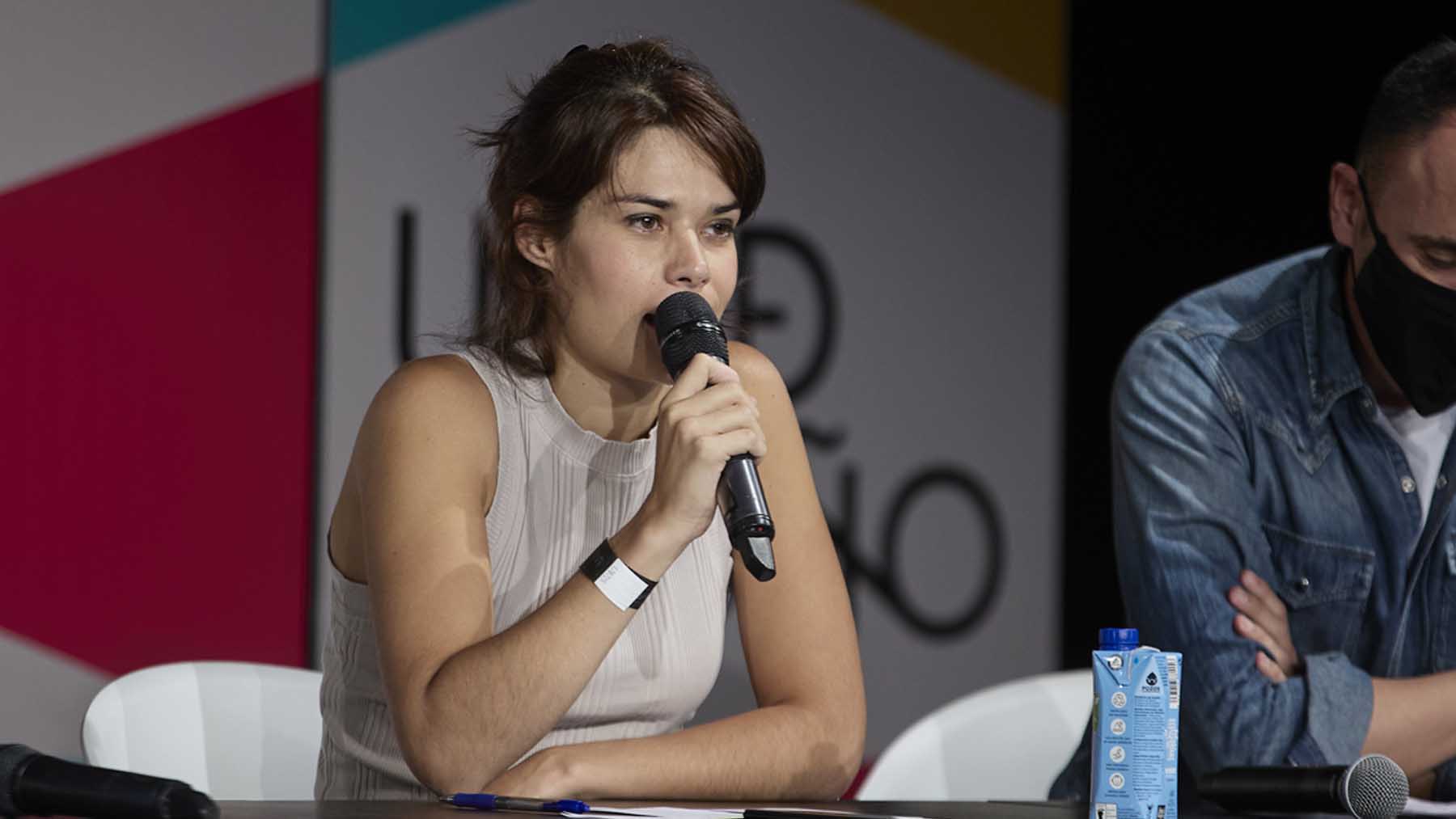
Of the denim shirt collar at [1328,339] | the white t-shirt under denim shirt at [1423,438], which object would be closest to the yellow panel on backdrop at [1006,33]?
the denim shirt collar at [1328,339]

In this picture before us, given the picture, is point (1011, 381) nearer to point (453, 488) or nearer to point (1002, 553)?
point (1002, 553)

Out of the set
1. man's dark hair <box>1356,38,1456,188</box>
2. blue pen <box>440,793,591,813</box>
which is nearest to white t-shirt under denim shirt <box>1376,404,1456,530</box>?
man's dark hair <box>1356,38,1456,188</box>

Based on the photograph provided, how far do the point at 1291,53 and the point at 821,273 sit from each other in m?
1.43

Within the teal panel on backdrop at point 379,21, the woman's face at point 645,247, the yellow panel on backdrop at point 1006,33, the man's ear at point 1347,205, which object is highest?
the yellow panel on backdrop at point 1006,33

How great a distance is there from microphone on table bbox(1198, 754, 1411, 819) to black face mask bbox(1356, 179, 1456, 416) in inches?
26.6

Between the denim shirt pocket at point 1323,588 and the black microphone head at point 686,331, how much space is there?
89 centimetres

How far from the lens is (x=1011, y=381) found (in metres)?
4.61

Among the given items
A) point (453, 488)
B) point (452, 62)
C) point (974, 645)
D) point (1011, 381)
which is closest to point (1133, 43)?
point (1011, 381)

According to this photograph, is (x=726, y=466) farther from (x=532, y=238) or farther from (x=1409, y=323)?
(x=1409, y=323)

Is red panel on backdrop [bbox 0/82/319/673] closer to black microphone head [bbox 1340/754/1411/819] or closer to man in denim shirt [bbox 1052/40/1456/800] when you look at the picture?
man in denim shirt [bbox 1052/40/1456/800]

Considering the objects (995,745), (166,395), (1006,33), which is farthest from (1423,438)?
(1006,33)

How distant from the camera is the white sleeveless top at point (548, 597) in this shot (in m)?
2.02

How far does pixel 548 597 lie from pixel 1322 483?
1.06 m

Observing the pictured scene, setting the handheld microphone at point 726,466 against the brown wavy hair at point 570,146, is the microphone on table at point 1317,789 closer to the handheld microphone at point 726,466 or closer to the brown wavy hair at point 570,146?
the handheld microphone at point 726,466
